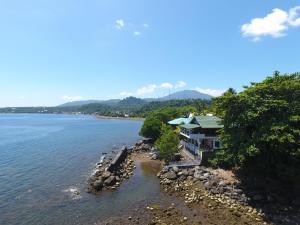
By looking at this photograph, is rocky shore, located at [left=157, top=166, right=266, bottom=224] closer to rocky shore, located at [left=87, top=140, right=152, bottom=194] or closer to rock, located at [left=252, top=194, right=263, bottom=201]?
rock, located at [left=252, top=194, right=263, bottom=201]

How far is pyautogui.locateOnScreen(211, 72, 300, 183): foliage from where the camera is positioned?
30.0 meters

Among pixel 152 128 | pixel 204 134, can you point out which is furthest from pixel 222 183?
pixel 152 128

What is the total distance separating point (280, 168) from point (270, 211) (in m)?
4.81

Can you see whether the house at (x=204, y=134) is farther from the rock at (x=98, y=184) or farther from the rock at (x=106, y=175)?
the rock at (x=98, y=184)

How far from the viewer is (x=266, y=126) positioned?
30.9m

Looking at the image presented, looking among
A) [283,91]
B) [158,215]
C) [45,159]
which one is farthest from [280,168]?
[45,159]

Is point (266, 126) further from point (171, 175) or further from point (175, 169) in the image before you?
point (175, 169)

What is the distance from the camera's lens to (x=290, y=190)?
32.4 m

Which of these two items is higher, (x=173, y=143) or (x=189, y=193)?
(x=173, y=143)

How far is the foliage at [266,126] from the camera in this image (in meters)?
30.0

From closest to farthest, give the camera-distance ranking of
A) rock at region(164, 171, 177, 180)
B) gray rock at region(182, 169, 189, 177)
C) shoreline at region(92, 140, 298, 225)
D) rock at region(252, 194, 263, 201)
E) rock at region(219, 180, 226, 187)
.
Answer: shoreline at region(92, 140, 298, 225)
rock at region(252, 194, 263, 201)
rock at region(219, 180, 226, 187)
gray rock at region(182, 169, 189, 177)
rock at region(164, 171, 177, 180)

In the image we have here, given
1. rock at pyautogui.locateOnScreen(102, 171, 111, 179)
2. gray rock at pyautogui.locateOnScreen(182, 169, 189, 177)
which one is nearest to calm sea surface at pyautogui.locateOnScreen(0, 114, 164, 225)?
rock at pyautogui.locateOnScreen(102, 171, 111, 179)

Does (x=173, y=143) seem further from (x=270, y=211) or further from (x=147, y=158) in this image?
(x=270, y=211)

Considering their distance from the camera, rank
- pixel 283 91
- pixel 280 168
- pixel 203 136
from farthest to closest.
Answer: pixel 203 136
pixel 283 91
pixel 280 168
